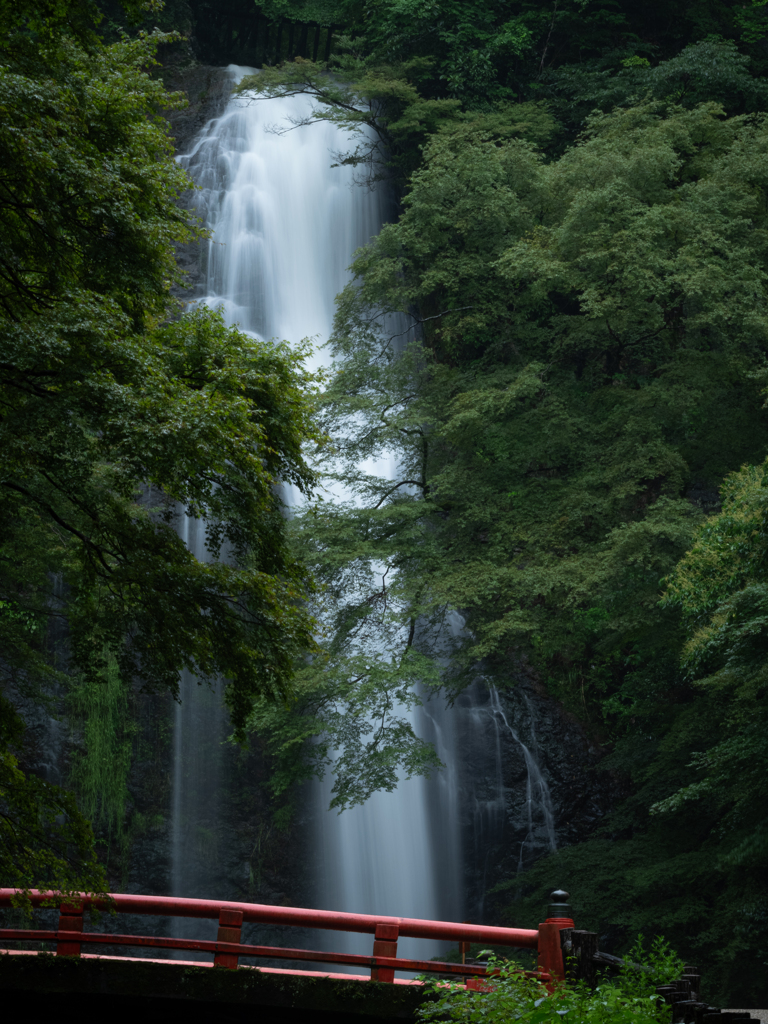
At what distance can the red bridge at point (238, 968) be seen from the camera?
7.04 m

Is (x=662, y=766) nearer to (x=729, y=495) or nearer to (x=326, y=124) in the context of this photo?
(x=729, y=495)

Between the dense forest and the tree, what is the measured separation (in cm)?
3

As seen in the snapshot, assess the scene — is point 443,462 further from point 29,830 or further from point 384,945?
point 29,830

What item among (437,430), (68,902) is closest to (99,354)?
(68,902)

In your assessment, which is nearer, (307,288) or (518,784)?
(518,784)

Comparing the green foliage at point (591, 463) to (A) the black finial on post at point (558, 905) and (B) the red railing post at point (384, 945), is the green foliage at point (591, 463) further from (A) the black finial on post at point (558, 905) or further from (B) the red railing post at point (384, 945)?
(B) the red railing post at point (384, 945)

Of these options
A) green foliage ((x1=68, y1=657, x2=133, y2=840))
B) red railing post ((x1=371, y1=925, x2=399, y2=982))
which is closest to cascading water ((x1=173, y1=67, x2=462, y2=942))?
green foliage ((x1=68, y1=657, x2=133, y2=840))

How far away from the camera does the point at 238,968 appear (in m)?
7.24

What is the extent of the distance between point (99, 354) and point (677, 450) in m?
11.8

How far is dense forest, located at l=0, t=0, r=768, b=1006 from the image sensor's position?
6.70 metres

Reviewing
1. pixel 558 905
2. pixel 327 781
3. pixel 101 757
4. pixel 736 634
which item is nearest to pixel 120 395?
pixel 558 905

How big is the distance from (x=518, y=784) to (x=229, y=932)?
470 inches

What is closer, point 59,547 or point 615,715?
point 59,547

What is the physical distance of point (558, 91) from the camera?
24750mm
